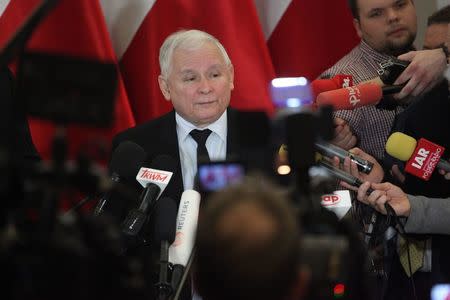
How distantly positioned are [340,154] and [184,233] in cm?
49

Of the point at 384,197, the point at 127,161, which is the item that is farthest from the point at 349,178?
the point at 127,161

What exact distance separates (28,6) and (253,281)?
2.64 meters

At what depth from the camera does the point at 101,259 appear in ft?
4.24

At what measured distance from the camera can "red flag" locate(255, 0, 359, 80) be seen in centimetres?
390

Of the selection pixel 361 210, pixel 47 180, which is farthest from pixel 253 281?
pixel 361 210

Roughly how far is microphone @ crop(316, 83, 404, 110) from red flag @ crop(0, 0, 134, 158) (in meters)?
1.16

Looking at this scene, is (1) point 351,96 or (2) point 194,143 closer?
(1) point 351,96

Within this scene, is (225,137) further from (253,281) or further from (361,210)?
(253,281)

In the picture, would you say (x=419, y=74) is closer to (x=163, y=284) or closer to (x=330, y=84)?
(x=330, y=84)

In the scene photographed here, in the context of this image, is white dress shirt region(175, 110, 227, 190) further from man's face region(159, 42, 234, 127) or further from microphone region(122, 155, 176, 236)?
Answer: microphone region(122, 155, 176, 236)

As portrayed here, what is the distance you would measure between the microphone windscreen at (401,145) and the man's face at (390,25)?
83cm

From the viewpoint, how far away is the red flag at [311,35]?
3.90 m

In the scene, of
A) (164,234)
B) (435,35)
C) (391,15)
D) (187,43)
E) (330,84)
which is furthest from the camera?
(435,35)

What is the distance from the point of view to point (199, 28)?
12.2 ft
